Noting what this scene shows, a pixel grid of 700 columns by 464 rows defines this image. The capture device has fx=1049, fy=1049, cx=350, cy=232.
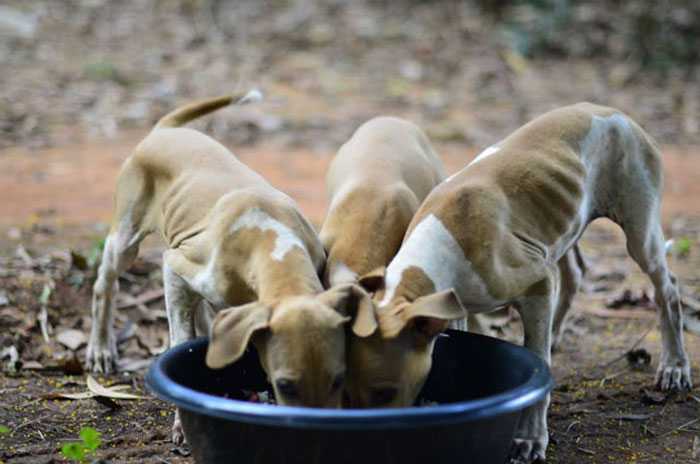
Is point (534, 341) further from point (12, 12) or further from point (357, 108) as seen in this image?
point (12, 12)

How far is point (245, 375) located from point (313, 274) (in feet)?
2.09

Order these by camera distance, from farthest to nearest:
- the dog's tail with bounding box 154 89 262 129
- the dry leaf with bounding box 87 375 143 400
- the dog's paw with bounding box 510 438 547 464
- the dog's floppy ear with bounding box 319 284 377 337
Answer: the dog's tail with bounding box 154 89 262 129, the dry leaf with bounding box 87 375 143 400, the dog's paw with bounding box 510 438 547 464, the dog's floppy ear with bounding box 319 284 377 337

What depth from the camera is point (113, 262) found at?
6078 millimetres

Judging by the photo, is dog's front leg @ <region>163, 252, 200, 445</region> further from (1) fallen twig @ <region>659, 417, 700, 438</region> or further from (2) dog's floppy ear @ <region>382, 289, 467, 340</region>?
(1) fallen twig @ <region>659, 417, 700, 438</region>

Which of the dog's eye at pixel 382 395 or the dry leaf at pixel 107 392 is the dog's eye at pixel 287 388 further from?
the dry leaf at pixel 107 392

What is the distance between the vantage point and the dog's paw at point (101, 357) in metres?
6.05

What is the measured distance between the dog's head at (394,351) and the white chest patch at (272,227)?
2.13ft

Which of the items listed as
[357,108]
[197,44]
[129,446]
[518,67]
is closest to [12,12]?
[197,44]

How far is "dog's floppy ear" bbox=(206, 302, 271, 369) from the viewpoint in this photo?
155 inches

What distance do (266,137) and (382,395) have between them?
891 centimetres

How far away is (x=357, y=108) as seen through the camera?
14016 millimetres

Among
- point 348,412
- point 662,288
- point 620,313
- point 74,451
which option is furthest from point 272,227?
point 620,313

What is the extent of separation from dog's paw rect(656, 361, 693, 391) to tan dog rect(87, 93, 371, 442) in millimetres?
2125

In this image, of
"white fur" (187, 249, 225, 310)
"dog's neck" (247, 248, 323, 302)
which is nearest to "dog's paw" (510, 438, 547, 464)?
"dog's neck" (247, 248, 323, 302)
